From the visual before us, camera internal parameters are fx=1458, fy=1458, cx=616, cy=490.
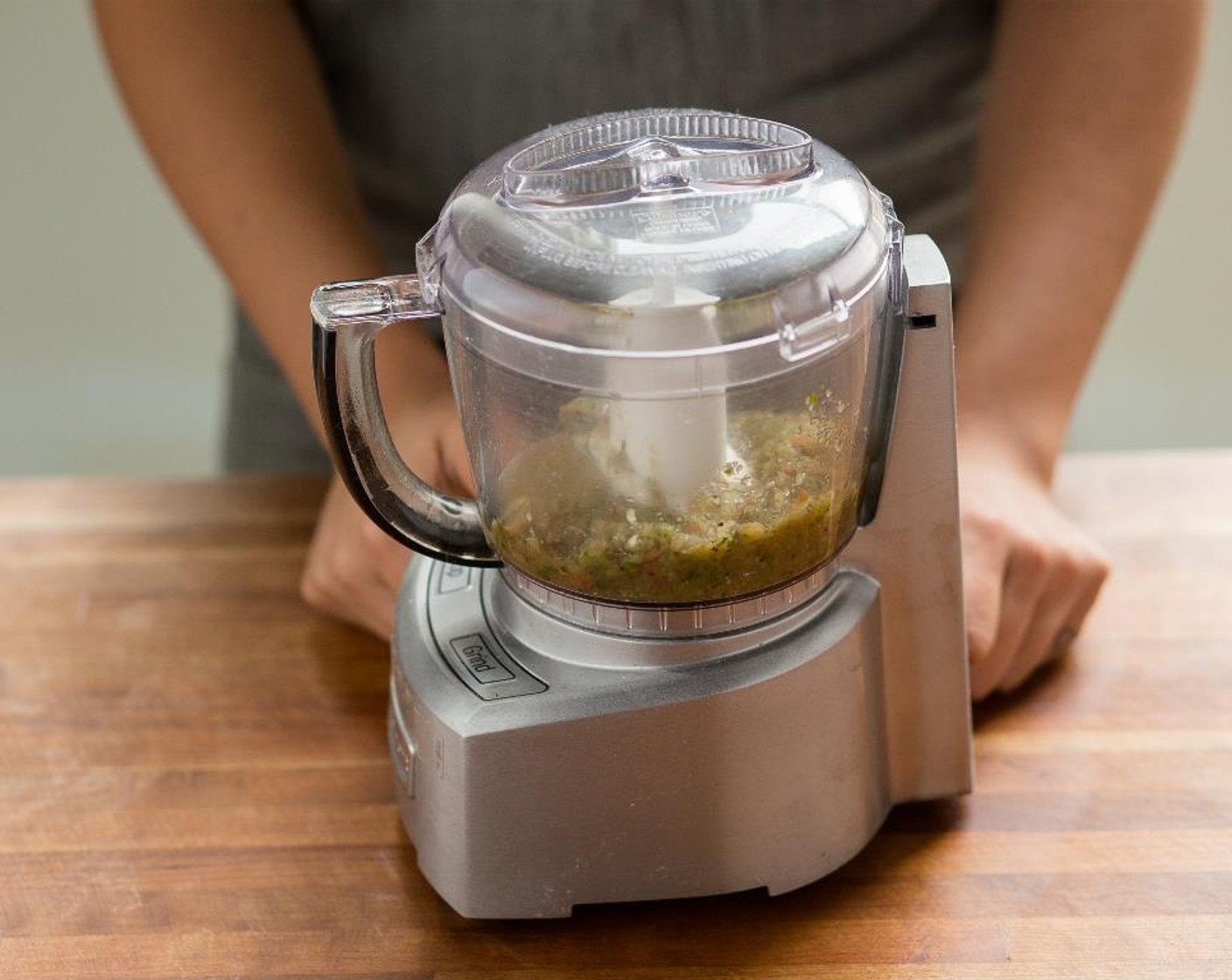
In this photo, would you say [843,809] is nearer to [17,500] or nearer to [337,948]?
[337,948]

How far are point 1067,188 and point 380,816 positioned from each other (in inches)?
20.7

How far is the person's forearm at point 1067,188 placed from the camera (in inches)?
32.4

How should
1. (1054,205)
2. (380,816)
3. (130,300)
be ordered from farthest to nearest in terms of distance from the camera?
(130,300) → (1054,205) → (380,816)

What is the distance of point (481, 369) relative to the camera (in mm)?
560

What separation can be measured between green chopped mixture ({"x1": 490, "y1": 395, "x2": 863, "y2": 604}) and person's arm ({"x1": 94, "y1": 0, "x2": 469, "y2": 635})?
27cm

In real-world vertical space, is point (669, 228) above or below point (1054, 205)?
above

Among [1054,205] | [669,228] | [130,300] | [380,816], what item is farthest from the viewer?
[130,300]

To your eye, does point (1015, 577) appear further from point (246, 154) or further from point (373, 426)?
point (246, 154)

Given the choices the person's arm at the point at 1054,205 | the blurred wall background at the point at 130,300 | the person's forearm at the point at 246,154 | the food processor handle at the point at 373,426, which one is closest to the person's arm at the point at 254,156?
the person's forearm at the point at 246,154

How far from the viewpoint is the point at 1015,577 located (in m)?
0.74

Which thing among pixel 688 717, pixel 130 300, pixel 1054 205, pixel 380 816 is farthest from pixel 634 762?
pixel 130 300

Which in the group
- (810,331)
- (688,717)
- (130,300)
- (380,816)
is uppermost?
(810,331)

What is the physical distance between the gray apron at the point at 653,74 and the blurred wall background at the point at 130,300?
0.97 m

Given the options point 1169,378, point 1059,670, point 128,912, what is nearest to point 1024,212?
point 1059,670
